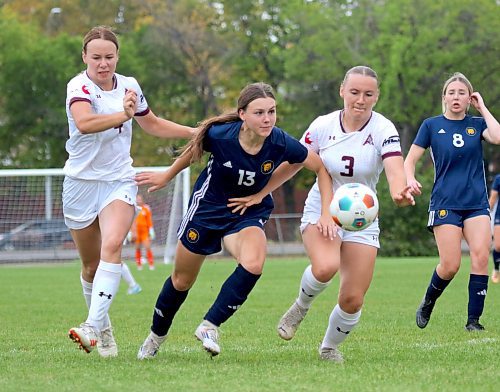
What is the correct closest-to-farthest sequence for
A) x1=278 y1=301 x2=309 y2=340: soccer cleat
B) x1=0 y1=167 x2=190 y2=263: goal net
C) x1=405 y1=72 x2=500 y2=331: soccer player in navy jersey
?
x1=278 y1=301 x2=309 y2=340: soccer cleat < x1=405 y1=72 x2=500 y2=331: soccer player in navy jersey < x1=0 y1=167 x2=190 y2=263: goal net

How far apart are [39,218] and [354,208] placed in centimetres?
2191

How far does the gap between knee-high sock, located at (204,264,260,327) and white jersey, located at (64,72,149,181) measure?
1.36m

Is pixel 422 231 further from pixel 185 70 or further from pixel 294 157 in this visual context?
pixel 294 157

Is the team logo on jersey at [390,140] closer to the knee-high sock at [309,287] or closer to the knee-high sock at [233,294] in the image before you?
the knee-high sock at [309,287]

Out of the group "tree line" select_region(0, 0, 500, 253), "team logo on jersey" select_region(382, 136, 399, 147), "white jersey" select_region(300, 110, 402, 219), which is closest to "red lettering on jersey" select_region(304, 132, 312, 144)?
"white jersey" select_region(300, 110, 402, 219)

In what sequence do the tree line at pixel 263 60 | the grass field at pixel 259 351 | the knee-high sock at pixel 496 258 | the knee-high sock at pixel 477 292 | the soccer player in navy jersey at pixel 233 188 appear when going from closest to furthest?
the grass field at pixel 259 351, the soccer player in navy jersey at pixel 233 188, the knee-high sock at pixel 477 292, the knee-high sock at pixel 496 258, the tree line at pixel 263 60

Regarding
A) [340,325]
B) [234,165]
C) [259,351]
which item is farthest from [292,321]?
[234,165]

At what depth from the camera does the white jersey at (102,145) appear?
292 inches

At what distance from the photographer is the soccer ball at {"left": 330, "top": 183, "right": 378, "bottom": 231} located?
6.68 m

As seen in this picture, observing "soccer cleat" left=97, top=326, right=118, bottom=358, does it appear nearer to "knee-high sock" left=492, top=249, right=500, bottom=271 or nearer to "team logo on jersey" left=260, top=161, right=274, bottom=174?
"team logo on jersey" left=260, top=161, right=274, bottom=174

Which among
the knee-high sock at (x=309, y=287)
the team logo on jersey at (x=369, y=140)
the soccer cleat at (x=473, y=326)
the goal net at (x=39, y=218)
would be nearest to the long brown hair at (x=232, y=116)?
the team logo on jersey at (x=369, y=140)

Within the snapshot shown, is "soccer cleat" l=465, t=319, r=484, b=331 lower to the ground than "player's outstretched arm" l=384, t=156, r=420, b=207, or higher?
lower

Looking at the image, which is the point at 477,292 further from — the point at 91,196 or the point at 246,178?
the point at 91,196

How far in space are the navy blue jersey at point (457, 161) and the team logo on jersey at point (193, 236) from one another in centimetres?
296
